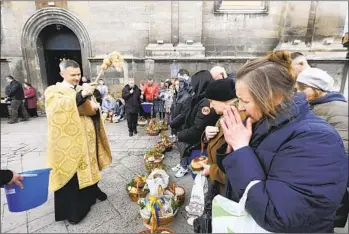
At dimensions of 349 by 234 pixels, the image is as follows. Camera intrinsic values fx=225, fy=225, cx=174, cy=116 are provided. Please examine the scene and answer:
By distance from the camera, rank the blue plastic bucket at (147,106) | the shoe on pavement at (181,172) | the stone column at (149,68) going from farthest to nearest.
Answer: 1. the stone column at (149,68)
2. the blue plastic bucket at (147,106)
3. the shoe on pavement at (181,172)

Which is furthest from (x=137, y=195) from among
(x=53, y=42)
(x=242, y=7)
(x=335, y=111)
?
(x=53, y=42)

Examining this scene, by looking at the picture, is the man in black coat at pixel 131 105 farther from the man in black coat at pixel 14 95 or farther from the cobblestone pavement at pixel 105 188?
the man in black coat at pixel 14 95

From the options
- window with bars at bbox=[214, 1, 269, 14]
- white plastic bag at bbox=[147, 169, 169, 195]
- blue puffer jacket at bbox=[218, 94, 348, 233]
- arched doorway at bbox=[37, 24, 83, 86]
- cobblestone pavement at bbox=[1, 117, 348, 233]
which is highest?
window with bars at bbox=[214, 1, 269, 14]

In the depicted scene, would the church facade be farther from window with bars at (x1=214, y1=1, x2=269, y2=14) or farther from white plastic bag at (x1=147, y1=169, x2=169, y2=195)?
white plastic bag at (x1=147, y1=169, x2=169, y2=195)

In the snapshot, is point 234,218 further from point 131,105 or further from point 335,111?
point 131,105

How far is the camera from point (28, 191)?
2.12 metres

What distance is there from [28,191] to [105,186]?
1678mm

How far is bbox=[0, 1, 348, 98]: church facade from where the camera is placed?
9078 millimetres

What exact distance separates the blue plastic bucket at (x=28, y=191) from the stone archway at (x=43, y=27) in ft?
28.4

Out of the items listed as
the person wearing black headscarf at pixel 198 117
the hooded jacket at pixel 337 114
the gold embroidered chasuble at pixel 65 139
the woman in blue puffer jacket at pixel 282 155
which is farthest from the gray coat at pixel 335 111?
the gold embroidered chasuble at pixel 65 139

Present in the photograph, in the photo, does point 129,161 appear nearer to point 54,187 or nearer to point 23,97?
point 54,187

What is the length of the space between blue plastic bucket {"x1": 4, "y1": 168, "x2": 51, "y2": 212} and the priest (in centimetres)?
42

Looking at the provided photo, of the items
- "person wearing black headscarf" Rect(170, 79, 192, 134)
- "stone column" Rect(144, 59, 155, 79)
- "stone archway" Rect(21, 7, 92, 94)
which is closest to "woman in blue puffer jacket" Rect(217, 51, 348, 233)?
"person wearing black headscarf" Rect(170, 79, 192, 134)

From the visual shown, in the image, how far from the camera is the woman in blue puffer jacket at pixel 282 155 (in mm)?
937
